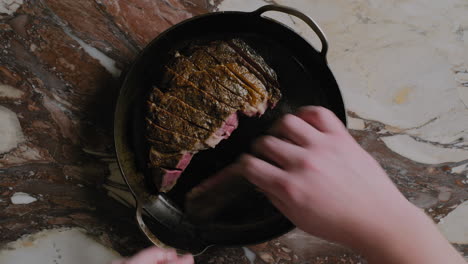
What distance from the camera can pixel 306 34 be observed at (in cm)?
166

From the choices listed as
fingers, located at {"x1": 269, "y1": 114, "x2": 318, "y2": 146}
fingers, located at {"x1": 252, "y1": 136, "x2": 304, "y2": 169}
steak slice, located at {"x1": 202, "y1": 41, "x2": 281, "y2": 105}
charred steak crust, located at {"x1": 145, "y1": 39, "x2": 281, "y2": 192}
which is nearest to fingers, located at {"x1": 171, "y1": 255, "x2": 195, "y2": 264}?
charred steak crust, located at {"x1": 145, "y1": 39, "x2": 281, "y2": 192}

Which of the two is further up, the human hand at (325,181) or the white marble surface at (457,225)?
the human hand at (325,181)

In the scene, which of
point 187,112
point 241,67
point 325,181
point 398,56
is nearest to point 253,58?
point 241,67

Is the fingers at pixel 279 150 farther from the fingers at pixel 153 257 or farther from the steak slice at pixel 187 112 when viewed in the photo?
the fingers at pixel 153 257

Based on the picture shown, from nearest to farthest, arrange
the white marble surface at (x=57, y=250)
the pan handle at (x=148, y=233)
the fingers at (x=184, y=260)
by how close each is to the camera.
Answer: the fingers at (x=184, y=260)
the pan handle at (x=148, y=233)
the white marble surface at (x=57, y=250)

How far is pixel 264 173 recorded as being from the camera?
130cm

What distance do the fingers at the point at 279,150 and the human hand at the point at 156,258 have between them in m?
0.49

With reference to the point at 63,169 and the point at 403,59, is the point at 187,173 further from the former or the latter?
the point at 403,59

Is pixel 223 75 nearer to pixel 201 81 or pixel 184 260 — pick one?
pixel 201 81

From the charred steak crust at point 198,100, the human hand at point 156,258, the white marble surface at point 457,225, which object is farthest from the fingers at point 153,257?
the white marble surface at point 457,225

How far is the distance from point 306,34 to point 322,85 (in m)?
0.26

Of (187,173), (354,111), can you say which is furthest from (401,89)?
(187,173)

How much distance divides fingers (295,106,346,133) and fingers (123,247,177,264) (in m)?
0.71

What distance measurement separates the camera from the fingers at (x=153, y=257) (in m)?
1.32
